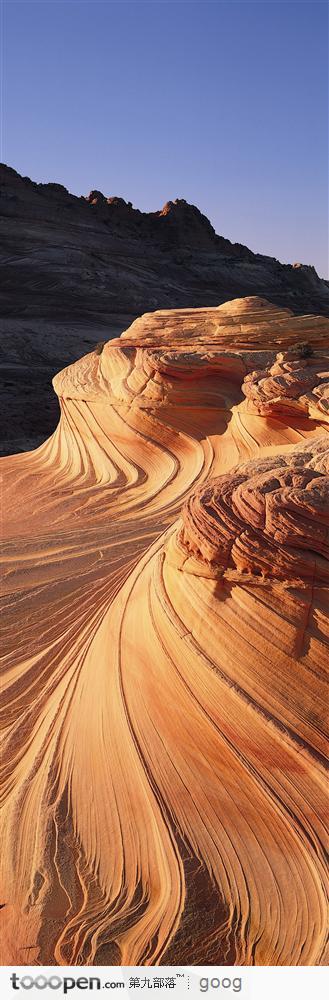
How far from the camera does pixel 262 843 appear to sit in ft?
13.0

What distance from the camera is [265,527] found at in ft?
14.9

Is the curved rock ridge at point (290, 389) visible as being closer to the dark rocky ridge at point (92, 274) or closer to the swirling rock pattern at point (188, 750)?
the swirling rock pattern at point (188, 750)

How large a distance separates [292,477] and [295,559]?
2.09 ft

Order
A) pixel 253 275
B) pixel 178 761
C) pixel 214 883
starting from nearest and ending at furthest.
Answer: pixel 214 883 → pixel 178 761 → pixel 253 275

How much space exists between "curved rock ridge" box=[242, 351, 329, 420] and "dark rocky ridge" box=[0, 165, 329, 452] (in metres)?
11.8

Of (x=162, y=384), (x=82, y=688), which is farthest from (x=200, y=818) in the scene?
(x=162, y=384)

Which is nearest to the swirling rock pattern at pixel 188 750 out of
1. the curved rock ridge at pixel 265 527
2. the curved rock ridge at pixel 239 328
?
the curved rock ridge at pixel 265 527

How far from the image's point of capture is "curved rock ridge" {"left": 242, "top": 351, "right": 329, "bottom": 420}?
9.00 meters

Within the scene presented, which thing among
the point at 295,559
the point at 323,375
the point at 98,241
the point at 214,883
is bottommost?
the point at 214,883

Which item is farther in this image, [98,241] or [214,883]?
[98,241]

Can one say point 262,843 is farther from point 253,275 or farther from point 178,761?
point 253,275

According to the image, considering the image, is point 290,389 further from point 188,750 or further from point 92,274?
point 92,274
